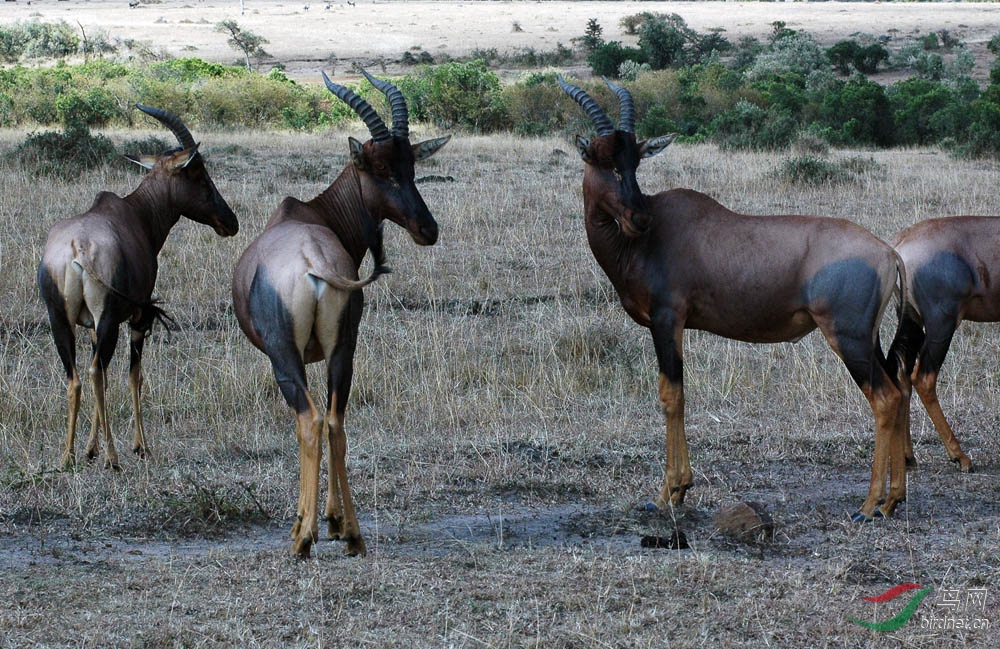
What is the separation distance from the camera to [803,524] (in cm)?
597

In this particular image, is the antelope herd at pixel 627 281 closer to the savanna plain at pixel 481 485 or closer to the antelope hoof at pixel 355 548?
the antelope hoof at pixel 355 548

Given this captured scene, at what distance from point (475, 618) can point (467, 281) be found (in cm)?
712

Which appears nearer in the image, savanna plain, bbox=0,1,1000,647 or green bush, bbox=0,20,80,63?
savanna plain, bbox=0,1,1000,647

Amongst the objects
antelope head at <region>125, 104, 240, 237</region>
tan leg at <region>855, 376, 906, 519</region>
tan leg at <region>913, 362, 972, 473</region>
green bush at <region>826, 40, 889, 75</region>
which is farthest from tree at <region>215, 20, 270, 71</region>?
tan leg at <region>855, 376, 906, 519</region>

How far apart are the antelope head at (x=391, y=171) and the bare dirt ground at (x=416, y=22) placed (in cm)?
4540

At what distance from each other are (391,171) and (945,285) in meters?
3.45

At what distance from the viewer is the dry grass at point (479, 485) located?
15.3 ft

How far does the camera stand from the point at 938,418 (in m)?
7.12

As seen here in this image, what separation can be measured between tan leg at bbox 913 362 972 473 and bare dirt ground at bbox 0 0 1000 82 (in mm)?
45658

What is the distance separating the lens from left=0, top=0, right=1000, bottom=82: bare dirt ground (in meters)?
59.3

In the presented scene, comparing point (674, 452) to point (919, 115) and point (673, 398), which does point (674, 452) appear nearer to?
point (673, 398)

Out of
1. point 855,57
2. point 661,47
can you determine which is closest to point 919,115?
point 855,57

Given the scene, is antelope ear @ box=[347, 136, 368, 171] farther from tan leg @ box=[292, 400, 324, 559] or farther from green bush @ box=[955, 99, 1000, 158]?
green bush @ box=[955, 99, 1000, 158]

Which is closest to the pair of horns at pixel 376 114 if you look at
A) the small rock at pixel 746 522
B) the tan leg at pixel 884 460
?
the small rock at pixel 746 522
